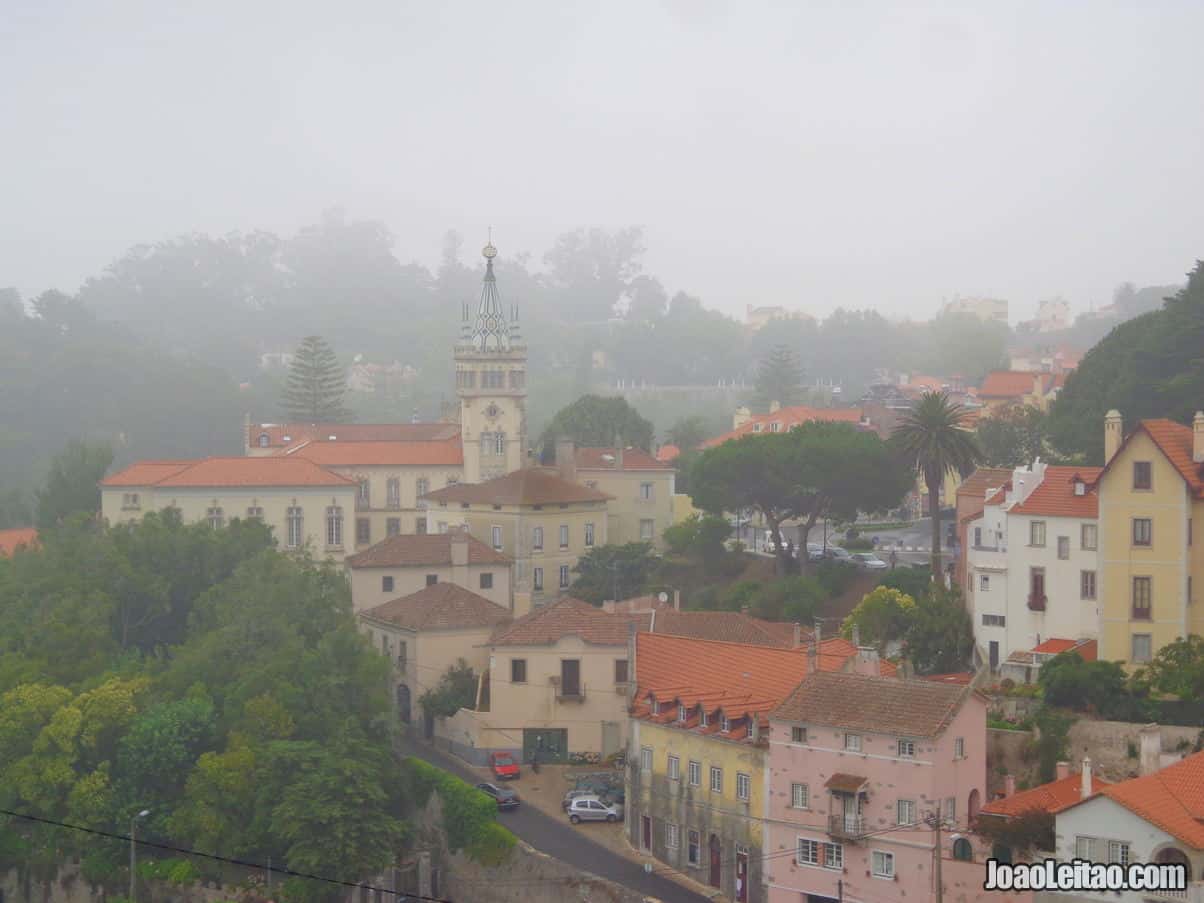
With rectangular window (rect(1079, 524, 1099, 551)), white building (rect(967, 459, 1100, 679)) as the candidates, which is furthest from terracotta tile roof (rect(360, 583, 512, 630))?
rectangular window (rect(1079, 524, 1099, 551))

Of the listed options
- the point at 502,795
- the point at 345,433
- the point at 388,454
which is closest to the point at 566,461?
the point at 388,454

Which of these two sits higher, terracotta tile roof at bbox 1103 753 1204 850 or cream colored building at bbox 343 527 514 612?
cream colored building at bbox 343 527 514 612

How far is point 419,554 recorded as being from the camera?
2154 inches

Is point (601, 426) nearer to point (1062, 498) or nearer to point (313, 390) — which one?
point (313, 390)

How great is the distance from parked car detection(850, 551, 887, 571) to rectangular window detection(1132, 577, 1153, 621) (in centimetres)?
1728

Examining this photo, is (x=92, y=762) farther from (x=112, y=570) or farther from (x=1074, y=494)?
(x=1074, y=494)

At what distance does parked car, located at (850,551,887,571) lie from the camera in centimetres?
5516

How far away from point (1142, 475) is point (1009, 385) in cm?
5428

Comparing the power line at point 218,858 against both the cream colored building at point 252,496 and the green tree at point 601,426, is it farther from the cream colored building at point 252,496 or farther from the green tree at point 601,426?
the green tree at point 601,426

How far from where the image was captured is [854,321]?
538 ft

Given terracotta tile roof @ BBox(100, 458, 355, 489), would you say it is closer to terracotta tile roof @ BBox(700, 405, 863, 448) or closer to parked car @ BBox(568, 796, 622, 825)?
terracotta tile roof @ BBox(700, 405, 863, 448)

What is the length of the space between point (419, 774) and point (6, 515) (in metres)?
44.6

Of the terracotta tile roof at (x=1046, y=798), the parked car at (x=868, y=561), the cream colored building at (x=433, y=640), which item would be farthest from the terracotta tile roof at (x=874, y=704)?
the parked car at (x=868, y=561)

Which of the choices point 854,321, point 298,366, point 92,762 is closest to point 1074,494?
point 92,762
